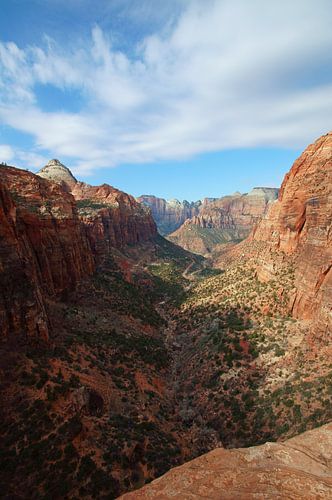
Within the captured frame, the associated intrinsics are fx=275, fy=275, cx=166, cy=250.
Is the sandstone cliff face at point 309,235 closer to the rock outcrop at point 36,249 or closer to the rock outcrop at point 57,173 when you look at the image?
the rock outcrop at point 36,249

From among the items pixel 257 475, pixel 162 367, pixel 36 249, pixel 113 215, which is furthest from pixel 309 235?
pixel 113 215

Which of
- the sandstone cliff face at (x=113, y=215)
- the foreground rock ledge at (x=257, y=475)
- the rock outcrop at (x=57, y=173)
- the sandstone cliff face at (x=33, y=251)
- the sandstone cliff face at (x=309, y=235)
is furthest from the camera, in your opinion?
the rock outcrop at (x=57, y=173)

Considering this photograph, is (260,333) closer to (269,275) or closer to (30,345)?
(269,275)

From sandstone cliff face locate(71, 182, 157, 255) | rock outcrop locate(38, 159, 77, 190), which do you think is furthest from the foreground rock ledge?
rock outcrop locate(38, 159, 77, 190)

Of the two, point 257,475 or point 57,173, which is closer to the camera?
point 257,475

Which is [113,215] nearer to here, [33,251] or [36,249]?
[36,249]

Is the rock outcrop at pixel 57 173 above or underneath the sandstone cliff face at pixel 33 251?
above

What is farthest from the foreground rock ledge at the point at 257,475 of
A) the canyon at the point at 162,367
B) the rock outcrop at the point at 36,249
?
the rock outcrop at the point at 36,249
